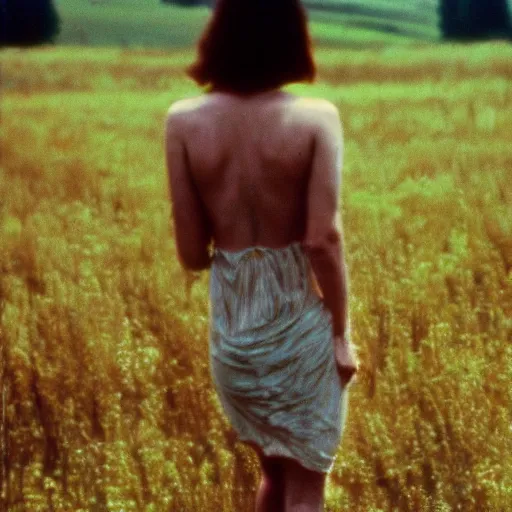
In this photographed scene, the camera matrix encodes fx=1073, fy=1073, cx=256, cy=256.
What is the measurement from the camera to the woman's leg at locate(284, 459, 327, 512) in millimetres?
2520

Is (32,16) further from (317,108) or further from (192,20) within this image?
(317,108)

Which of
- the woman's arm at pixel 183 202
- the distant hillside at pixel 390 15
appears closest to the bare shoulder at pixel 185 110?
the woman's arm at pixel 183 202

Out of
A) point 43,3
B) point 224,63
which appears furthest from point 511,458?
point 43,3

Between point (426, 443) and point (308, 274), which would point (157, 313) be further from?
point (308, 274)

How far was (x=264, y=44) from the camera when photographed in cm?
233

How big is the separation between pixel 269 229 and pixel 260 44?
410mm

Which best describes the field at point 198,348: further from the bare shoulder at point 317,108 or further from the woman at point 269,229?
the bare shoulder at point 317,108

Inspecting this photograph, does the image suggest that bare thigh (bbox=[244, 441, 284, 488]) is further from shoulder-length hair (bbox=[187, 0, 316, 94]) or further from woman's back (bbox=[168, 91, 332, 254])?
shoulder-length hair (bbox=[187, 0, 316, 94])

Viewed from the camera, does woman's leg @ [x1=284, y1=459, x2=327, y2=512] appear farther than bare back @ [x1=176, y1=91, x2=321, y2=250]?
Yes

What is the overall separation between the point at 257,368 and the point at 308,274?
246 mm

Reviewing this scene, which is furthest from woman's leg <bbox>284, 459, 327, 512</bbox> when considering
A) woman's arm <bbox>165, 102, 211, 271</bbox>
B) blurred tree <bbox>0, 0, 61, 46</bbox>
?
blurred tree <bbox>0, 0, 61, 46</bbox>

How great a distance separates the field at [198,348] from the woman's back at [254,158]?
123 centimetres

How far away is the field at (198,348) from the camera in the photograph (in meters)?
3.42

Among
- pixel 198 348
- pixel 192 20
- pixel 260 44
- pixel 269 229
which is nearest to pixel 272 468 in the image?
pixel 269 229
